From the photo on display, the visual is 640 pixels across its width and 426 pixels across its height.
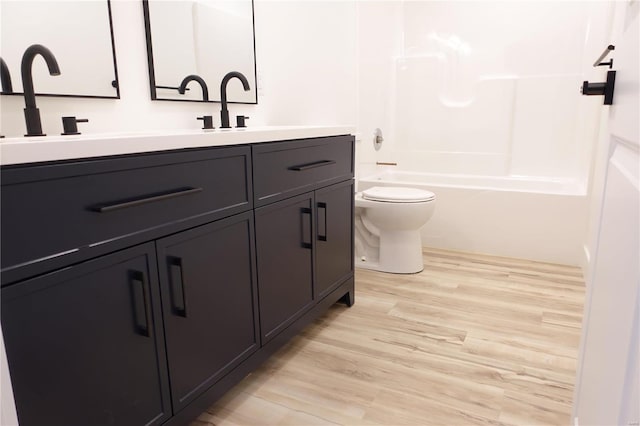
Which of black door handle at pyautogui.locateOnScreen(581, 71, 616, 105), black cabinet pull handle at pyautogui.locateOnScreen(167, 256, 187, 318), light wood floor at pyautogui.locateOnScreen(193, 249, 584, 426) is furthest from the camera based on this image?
light wood floor at pyautogui.locateOnScreen(193, 249, 584, 426)

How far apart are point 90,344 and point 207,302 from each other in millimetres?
361

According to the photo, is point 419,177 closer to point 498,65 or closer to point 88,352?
point 498,65

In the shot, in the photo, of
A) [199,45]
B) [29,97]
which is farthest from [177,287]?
[199,45]

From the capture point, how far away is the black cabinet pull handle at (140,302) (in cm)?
101

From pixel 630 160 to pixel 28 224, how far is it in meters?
1.00

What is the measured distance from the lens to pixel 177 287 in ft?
3.69

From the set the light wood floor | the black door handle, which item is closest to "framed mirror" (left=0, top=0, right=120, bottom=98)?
the light wood floor

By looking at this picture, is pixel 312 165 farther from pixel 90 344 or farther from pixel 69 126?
pixel 90 344

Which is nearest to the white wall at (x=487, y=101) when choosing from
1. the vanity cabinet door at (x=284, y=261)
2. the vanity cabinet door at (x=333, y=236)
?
the vanity cabinet door at (x=333, y=236)

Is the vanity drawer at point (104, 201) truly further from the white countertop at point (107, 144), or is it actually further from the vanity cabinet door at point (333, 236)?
the vanity cabinet door at point (333, 236)

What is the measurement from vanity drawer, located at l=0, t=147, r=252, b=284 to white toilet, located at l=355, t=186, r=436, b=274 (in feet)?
4.59

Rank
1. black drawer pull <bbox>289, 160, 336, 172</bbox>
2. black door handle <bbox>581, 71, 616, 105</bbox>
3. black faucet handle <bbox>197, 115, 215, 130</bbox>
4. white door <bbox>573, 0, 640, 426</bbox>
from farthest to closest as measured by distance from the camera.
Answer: black faucet handle <bbox>197, 115, 215, 130</bbox>
black drawer pull <bbox>289, 160, 336, 172</bbox>
black door handle <bbox>581, 71, 616, 105</bbox>
white door <bbox>573, 0, 640, 426</bbox>

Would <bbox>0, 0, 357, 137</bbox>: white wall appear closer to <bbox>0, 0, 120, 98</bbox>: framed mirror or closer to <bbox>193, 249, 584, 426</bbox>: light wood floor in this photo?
<bbox>0, 0, 120, 98</bbox>: framed mirror

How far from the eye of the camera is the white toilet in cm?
250
